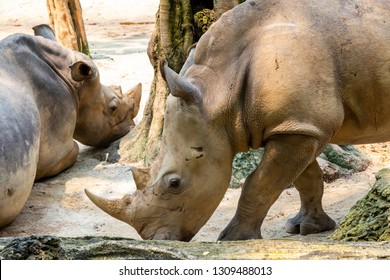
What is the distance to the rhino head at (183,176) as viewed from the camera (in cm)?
522

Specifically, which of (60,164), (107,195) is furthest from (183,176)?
(60,164)

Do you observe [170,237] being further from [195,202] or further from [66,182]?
[66,182]

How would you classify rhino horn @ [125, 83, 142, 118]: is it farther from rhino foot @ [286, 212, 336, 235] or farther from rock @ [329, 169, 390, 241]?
rock @ [329, 169, 390, 241]

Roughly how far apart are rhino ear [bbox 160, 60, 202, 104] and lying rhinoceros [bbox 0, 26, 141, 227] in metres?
1.70

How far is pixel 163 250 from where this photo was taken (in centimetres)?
326

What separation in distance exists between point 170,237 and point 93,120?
3.09m

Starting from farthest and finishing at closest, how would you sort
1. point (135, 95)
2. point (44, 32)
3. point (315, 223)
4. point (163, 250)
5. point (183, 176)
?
1. point (135, 95)
2. point (44, 32)
3. point (315, 223)
4. point (183, 176)
5. point (163, 250)

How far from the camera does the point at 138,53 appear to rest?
14.1 m

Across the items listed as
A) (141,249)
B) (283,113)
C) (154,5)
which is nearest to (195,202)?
(283,113)

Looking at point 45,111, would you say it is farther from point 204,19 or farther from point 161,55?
point 204,19

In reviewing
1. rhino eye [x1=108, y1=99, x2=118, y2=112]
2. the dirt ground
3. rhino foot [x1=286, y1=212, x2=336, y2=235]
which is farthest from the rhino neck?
rhino foot [x1=286, y1=212, x2=336, y2=235]

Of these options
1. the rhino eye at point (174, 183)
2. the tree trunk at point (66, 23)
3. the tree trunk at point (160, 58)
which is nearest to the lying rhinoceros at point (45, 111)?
the tree trunk at point (160, 58)

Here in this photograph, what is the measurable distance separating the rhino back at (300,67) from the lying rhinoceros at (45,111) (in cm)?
168

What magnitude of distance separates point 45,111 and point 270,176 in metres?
2.70
